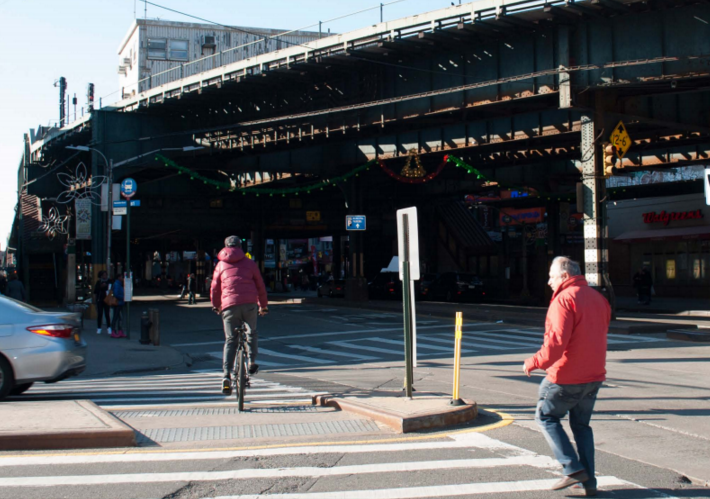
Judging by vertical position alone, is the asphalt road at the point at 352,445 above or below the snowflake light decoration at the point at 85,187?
below

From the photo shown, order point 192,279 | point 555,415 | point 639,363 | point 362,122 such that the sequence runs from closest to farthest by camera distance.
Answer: point 555,415 < point 639,363 < point 362,122 < point 192,279

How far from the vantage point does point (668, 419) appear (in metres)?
8.73

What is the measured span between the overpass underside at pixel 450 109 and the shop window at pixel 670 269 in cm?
696

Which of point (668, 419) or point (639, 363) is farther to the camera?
point (639, 363)

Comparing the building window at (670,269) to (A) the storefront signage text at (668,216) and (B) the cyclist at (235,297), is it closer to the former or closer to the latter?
(A) the storefront signage text at (668,216)

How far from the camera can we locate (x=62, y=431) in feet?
22.7

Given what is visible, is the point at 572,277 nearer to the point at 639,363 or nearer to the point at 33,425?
the point at 33,425

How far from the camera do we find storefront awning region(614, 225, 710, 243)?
39.7 m

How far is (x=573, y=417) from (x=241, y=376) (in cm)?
437

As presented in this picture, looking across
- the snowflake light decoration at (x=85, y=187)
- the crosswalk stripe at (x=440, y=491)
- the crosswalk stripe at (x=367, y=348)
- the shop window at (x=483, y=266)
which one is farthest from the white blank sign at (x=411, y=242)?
the shop window at (x=483, y=266)

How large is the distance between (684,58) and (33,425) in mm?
20195

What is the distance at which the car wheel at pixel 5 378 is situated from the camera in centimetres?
967

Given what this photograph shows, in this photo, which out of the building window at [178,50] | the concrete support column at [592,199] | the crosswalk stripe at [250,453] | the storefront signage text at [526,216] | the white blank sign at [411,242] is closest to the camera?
the crosswalk stripe at [250,453]

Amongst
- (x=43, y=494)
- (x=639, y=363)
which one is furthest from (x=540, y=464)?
(x=639, y=363)
